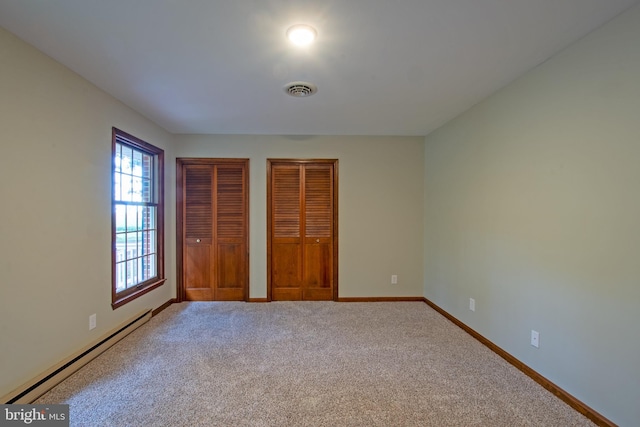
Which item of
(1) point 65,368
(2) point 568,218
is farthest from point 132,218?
(2) point 568,218

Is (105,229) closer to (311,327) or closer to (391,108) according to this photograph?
(311,327)

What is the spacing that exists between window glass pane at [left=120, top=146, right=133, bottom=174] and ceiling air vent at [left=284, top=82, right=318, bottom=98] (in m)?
1.94

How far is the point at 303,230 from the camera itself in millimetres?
4051

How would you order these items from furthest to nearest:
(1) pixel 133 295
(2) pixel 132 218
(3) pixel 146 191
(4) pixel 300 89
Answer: (3) pixel 146 191
(2) pixel 132 218
(1) pixel 133 295
(4) pixel 300 89

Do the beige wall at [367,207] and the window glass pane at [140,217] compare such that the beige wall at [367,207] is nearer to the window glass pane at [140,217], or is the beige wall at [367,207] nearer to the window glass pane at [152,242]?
the window glass pane at [152,242]

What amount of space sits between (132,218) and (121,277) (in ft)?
2.14

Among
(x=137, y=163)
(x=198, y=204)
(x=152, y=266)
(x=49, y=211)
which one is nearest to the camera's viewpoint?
(x=49, y=211)

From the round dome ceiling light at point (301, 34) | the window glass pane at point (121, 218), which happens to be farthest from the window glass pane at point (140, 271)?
the round dome ceiling light at point (301, 34)

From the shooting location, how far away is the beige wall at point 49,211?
174 cm

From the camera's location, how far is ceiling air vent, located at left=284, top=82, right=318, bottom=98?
2.38 m

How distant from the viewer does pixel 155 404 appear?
1847 mm

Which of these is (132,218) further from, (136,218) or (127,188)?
(127,188)

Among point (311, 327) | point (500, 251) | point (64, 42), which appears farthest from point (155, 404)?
point (500, 251)

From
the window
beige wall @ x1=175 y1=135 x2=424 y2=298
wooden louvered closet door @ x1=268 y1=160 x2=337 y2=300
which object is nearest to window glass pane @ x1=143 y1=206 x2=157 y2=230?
the window
